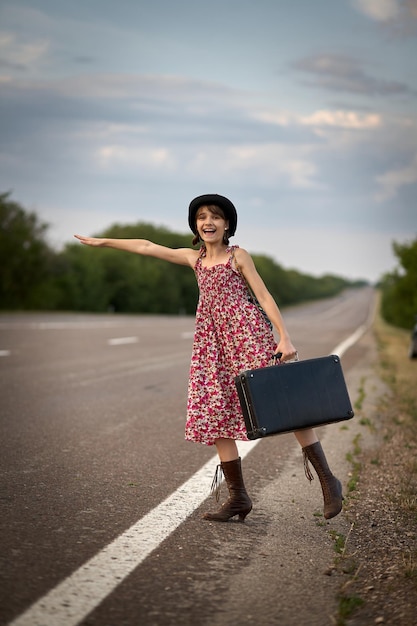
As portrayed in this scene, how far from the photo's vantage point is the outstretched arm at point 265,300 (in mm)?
4359

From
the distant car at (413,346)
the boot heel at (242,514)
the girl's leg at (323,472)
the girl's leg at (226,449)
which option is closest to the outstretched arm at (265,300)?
the girl's leg at (323,472)

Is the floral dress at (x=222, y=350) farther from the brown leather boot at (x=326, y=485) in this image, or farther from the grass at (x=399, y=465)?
the grass at (x=399, y=465)

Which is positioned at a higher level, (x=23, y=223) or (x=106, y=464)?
(x=23, y=223)

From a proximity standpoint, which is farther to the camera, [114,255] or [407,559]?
[114,255]

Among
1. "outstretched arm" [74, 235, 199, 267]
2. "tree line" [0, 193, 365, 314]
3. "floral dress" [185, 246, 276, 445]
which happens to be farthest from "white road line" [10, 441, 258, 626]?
"tree line" [0, 193, 365, 314]

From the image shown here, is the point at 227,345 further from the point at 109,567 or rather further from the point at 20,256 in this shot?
the point at 20,256

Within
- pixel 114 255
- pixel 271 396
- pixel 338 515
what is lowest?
pixel 338 515

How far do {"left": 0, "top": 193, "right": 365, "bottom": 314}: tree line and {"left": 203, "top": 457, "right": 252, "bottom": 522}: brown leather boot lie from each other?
40214 mm

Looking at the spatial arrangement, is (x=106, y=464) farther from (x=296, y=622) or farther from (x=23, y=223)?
(x=23, y=223)

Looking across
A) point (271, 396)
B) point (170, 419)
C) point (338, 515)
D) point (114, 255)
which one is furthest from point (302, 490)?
point (114, 255)

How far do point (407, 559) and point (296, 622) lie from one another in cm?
97

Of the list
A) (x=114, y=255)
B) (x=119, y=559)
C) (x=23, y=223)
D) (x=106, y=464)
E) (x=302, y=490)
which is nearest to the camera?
(x=119, y=559)

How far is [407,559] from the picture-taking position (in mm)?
3754

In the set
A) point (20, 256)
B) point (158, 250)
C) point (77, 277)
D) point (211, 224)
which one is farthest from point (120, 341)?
point (77, 277)
